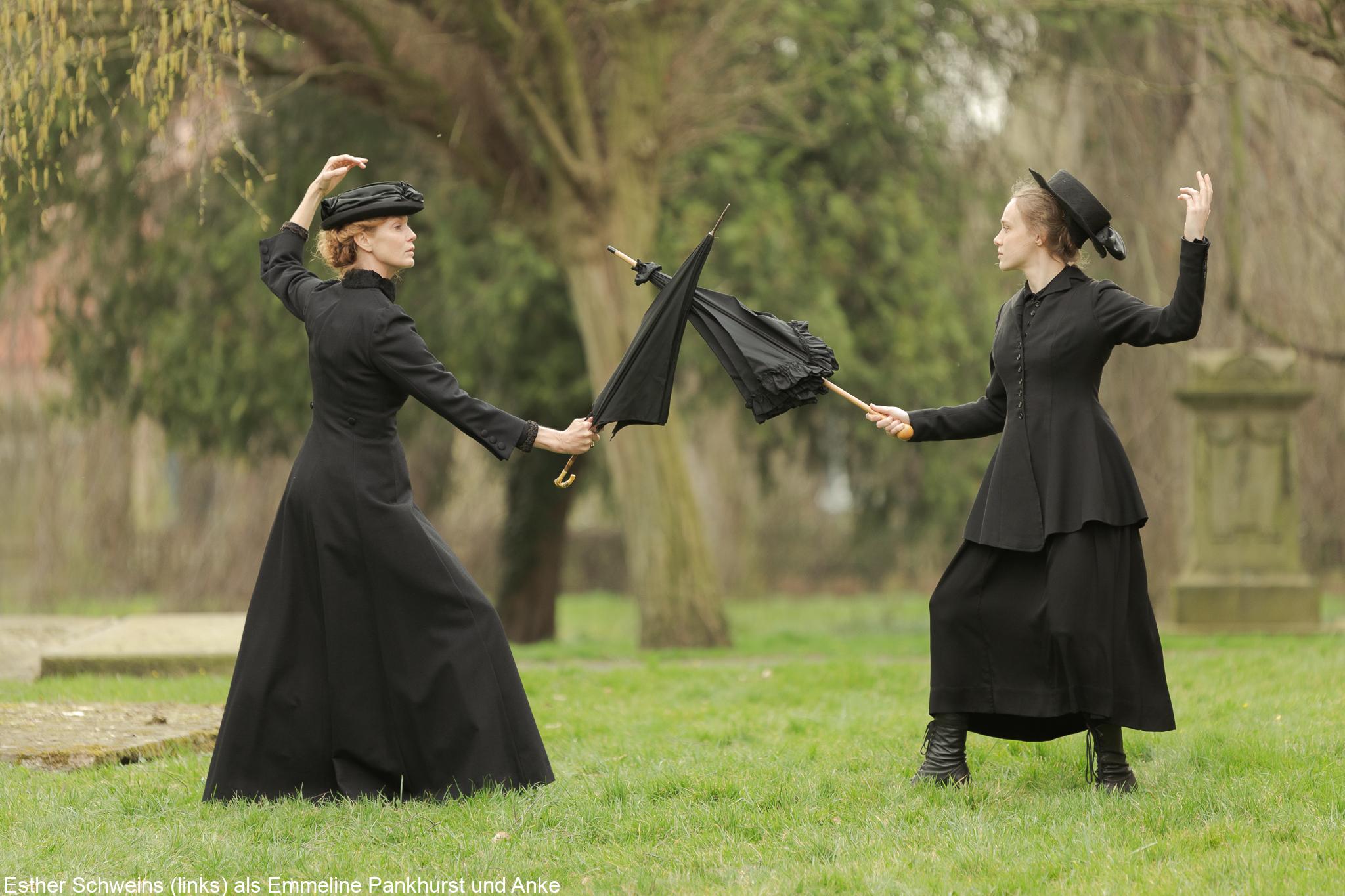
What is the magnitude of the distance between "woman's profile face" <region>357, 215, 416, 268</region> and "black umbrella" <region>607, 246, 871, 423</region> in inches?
29.8

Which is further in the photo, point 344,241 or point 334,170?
point 334,170

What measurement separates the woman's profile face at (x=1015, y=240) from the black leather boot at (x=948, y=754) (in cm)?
165

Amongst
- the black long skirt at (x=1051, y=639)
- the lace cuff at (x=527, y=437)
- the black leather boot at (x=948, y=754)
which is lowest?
the black leather boot at (x=948, y=754)

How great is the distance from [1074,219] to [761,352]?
122cm

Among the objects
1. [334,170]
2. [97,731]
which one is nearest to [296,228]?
[334,170]

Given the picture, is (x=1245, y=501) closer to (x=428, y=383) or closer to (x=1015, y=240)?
(x=1015, y=240)

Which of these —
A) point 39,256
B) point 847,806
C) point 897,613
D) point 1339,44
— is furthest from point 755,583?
point 847,806

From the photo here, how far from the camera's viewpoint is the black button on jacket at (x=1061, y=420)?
507cm

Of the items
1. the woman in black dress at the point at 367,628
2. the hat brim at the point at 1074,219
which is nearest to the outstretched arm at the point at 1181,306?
the hat brim at the point at 1074,219

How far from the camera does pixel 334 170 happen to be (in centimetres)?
552

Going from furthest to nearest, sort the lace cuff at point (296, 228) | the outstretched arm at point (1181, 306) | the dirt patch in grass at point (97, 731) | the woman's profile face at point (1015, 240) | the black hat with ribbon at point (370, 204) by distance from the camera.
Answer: the dirt patch in grass at point (97, 731) < the lace cuff at point (296, 228) < the woman's profile face at point (1015, 240) < the black hat with ribbon at point (370, 204) < the outstretched arm at point (1181, 306)

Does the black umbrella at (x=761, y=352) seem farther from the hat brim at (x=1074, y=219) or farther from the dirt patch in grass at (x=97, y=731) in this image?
the dirt patch in grass at (x=97, y=731)

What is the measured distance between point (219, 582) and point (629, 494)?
8.92m

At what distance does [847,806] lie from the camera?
5.07 meters
